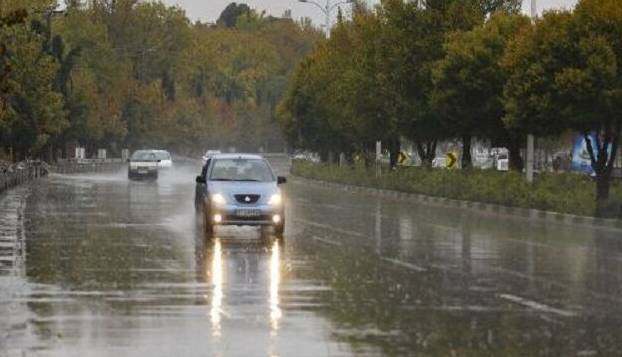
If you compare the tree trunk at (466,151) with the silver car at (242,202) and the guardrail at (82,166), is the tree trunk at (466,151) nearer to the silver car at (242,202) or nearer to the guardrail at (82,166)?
the silver car at (242,202)

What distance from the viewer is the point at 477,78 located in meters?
53.2

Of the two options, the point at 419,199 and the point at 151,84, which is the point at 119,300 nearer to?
the point at 419,199

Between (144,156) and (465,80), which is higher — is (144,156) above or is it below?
below

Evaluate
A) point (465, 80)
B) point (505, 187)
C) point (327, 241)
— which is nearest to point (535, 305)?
point (327, 241)

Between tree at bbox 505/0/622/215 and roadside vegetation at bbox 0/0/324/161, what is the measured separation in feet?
132

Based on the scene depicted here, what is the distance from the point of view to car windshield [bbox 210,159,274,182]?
3112cm

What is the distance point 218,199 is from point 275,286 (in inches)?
436

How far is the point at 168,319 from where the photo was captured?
47.6 feet

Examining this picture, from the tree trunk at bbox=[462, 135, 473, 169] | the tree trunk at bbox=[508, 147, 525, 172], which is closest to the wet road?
the tree trunk at bbox=[508, 147, 525, 172]

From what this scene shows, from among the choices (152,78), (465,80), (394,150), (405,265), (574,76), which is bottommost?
(405,265)

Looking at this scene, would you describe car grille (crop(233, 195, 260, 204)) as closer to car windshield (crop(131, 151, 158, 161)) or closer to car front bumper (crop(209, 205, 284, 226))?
car front bumper (crop(209, 205, 284, 226))

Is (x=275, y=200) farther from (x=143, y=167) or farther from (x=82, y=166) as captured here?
(x=82, y=166)

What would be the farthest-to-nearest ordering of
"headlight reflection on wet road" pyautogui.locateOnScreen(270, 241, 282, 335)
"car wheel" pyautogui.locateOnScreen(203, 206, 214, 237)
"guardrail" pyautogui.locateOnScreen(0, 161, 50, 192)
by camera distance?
"guardrail" pyautogui.locateOnScreen(0, 161, 50, 192) → "car wheel" pyautogui.locateOnScreen(203, 206, 214, 237) → "headlight reflection on wet road" pyautogui.locateOnScreen(270, 241, 282, 335)

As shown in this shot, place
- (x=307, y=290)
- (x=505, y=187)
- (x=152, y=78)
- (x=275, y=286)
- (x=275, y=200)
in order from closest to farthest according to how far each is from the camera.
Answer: (x=307, y=290) → (x=275, y=286) → (x=275, y=200) → (x=505, y=187) → (x=152, y=78)
